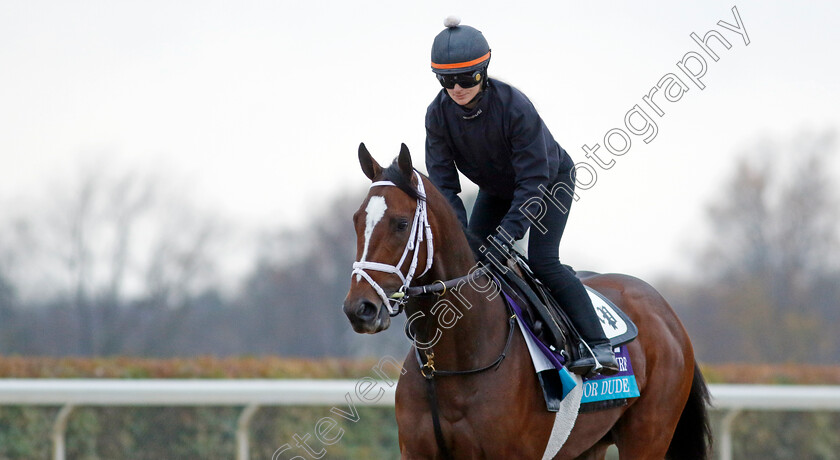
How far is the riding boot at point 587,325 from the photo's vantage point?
14.2 feet

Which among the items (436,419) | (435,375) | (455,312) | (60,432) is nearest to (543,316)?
(455,312)

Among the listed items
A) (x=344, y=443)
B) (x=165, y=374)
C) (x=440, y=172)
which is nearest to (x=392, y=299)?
(x=440, y=172)

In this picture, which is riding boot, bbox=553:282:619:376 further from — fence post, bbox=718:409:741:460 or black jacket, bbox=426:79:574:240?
fence post, bbox=718:409:741:460

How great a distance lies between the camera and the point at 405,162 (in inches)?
143

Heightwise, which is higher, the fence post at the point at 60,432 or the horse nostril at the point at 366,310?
the horse nostril at the point at 366,310

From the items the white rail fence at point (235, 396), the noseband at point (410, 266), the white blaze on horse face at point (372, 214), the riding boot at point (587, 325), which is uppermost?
the white blaze on horse face at point (372, 214)

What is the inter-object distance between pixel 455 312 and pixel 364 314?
0.68 metres

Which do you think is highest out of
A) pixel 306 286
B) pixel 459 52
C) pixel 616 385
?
pixel 459 52

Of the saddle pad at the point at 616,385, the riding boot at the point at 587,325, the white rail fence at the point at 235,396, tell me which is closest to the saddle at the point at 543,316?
the riding boot at the point at 587,325

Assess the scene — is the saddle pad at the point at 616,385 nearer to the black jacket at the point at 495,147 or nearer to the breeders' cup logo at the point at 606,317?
the breeders' cup logo at the point at 606,317

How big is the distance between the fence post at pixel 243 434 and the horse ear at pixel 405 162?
12.3 feet

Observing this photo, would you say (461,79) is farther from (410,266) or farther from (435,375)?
(435,375)

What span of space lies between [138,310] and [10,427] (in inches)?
383

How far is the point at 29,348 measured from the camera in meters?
15.1
